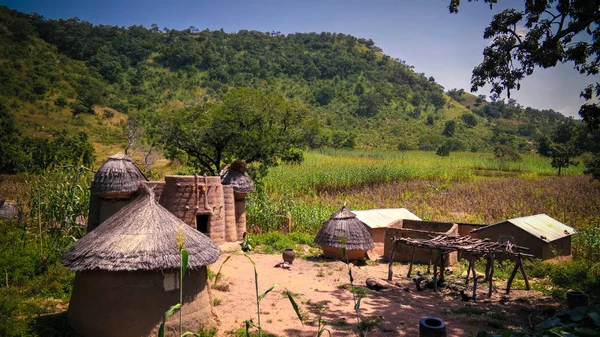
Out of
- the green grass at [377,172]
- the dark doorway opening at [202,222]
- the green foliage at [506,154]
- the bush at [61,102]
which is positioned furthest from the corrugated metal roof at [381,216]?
the bush at [61,102]

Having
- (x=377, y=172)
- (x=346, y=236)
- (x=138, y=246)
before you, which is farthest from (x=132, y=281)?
(x=377, y=172)

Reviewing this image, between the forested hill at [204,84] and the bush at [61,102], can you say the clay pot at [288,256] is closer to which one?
→ the forested hill at [204,84]

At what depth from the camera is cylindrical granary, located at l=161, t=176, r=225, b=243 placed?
1339 centimetres

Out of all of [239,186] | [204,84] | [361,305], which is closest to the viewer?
[361,305]

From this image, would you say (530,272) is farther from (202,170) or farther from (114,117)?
(114,117)

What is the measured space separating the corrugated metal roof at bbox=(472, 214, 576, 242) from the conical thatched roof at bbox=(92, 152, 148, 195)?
11210mm

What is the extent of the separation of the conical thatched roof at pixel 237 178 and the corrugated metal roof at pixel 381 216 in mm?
4330

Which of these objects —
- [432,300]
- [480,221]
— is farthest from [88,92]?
[432,300]

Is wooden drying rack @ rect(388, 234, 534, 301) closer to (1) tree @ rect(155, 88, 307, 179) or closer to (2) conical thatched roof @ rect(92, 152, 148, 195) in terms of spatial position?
(2) conical thatched roof @ rect(92, 152, 148, 195)

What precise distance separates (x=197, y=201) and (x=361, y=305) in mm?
6693

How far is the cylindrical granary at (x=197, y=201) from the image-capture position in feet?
43.9

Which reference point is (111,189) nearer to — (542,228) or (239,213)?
(239,213)

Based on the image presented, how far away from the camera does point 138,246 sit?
7227 millimetres

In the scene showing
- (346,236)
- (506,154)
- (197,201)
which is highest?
(506,154)
